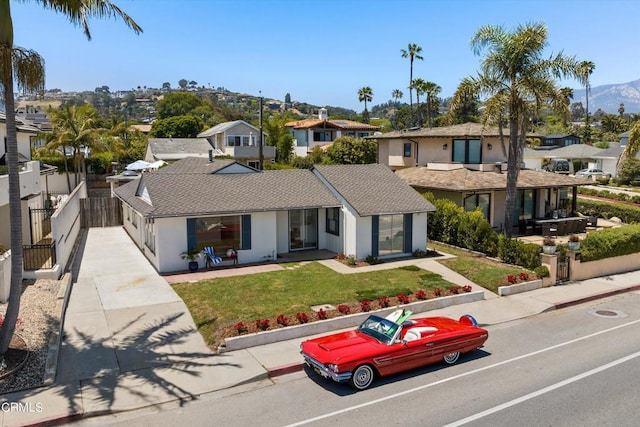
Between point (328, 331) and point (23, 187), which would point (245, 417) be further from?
point (23, 187)

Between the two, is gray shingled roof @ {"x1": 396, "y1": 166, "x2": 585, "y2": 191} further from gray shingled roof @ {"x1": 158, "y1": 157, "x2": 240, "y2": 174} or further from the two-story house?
the two-story house

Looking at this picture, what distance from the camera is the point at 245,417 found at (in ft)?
33.6

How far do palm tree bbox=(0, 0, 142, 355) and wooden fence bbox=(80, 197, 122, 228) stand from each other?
21.2 metres

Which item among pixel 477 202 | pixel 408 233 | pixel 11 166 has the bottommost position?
pixel 408 233

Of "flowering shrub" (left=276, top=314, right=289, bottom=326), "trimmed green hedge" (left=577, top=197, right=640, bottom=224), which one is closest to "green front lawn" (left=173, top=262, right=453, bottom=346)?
"flowering shrub" (left=276, top=314, right=289, bottom=326)

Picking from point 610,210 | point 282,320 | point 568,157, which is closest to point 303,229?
point 282,320

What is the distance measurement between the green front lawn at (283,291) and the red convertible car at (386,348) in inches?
131

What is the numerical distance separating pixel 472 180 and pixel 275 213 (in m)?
12.3

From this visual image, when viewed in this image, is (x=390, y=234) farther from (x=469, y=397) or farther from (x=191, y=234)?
(x=469, y=397)

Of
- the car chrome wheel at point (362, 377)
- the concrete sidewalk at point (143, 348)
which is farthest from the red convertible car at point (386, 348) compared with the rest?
the concrete sidewalk at point (143, 348)

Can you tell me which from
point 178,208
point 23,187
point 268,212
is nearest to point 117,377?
point 178,208

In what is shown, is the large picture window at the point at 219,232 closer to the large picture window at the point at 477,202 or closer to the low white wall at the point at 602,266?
the low white wall at the point at 602,266

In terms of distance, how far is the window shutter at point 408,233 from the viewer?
2369cm

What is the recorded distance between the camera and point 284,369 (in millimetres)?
12477
